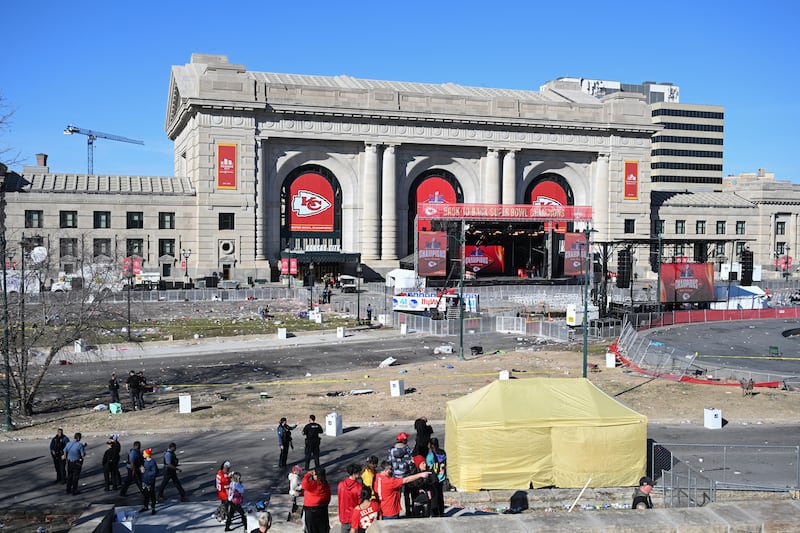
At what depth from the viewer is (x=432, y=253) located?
73500mm

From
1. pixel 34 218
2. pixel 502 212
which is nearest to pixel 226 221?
pixel 34 218

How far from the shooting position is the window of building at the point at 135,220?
80938 mm

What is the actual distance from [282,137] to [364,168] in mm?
10015

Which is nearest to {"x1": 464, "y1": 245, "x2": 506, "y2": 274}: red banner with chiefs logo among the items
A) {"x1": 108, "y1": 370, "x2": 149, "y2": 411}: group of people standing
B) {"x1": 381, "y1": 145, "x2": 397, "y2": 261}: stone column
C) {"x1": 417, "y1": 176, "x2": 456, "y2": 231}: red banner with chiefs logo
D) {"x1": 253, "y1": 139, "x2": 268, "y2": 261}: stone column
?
{"x1": 417, "y1": 176, "x2": 456, "y2": 231}: red banner with chiefs logo

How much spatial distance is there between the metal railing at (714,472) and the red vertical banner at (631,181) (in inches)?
3076

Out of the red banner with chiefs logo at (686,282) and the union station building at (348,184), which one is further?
the union station building at (348,184)

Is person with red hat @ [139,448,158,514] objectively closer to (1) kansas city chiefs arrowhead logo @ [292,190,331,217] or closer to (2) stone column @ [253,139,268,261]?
(2) stone column @ [253,139,268,261]

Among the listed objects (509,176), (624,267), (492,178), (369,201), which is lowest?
(624,267)

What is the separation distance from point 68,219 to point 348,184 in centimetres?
2993

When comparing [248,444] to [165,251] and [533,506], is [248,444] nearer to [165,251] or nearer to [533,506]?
[533,506]

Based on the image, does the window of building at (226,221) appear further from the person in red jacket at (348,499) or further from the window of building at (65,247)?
the person in red jacket at (348,499)

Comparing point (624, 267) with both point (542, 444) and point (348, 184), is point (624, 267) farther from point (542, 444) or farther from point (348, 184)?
point (542, 444)

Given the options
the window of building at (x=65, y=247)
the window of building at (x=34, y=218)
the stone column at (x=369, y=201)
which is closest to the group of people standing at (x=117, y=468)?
the window of building at (x=65, y=247)

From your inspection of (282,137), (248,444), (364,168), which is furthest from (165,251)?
(248,444)
